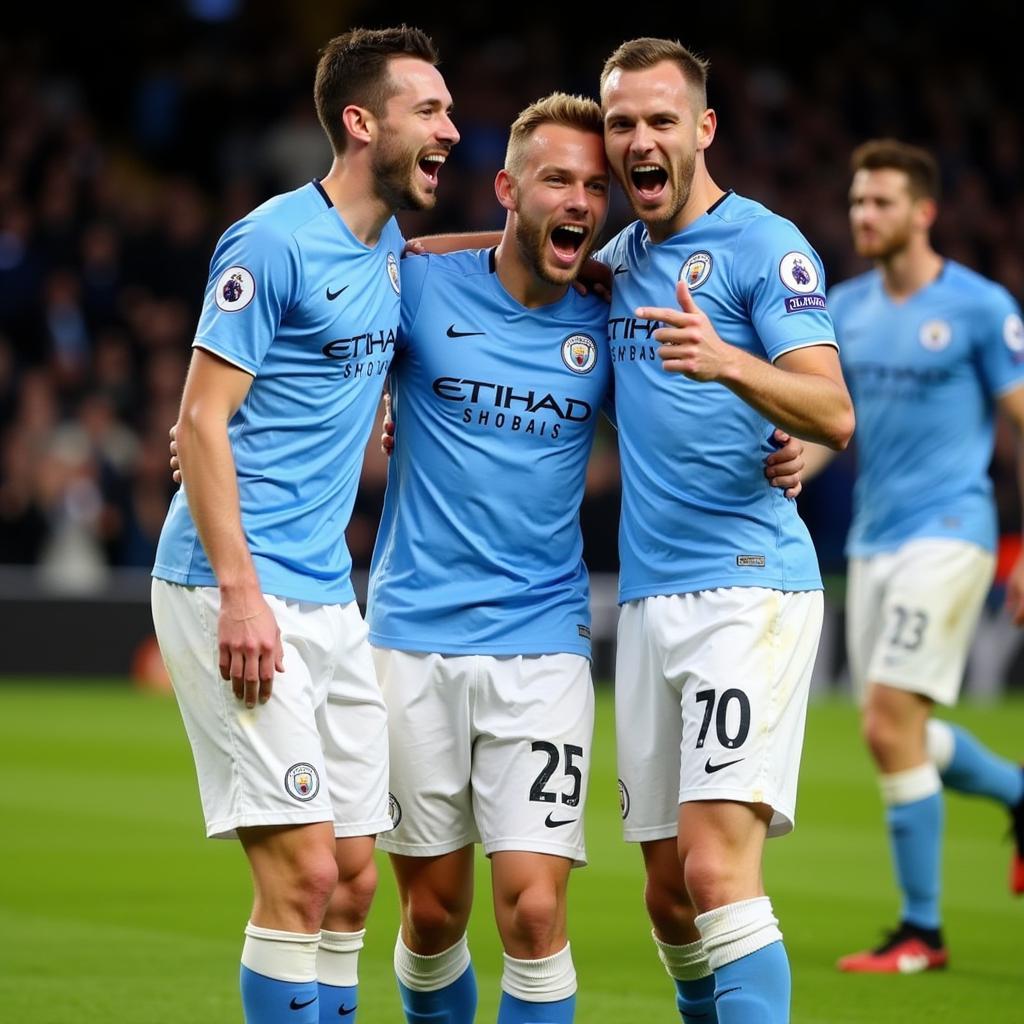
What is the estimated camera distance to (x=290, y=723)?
4312 millimetres

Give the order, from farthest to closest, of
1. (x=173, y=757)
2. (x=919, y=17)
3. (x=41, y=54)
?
(x=919, y=17) < (x=41, y=54) < (x=173, y=757)

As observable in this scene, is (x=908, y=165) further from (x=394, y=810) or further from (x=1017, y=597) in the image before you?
(x=394, y=810)

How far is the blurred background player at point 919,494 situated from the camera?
265 inches

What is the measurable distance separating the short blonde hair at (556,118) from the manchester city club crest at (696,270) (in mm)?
416

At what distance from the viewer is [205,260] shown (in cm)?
1659

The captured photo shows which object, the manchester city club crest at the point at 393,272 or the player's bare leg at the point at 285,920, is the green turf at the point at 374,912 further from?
the manchester city club crest at the point at 393,272

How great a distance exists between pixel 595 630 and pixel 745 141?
21.4 ft

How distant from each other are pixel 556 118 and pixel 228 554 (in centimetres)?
144

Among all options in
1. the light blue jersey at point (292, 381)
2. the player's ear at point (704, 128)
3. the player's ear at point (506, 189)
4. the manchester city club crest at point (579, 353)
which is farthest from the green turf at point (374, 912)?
the player's ear at point (704, 128)

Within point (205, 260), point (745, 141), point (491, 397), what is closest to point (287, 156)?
point (205, 260)

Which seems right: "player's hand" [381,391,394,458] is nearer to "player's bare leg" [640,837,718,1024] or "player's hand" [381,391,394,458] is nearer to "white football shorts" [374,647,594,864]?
"white football shorts" [374,647,594,864]

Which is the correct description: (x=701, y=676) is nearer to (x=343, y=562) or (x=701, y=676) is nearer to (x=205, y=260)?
(x=343, y=562)

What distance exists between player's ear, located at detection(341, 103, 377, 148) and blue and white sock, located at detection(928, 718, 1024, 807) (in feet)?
11.4

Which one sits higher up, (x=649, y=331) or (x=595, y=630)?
(x=649, y=331)
